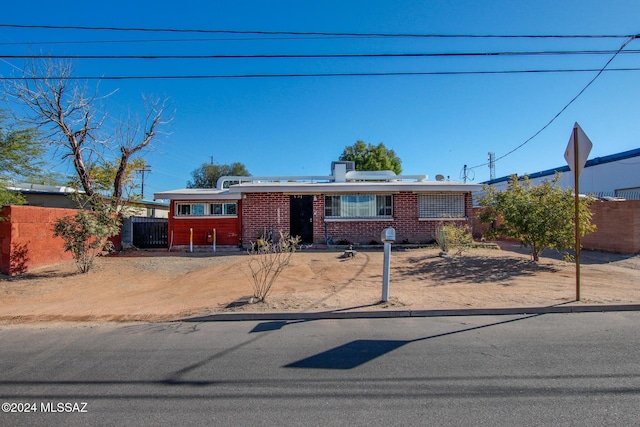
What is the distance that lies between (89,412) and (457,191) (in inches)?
590

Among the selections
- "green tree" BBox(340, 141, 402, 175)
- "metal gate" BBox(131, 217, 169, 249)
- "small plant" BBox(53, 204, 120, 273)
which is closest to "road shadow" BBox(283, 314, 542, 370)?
"small plant" BBox(53, 204, 120, 273)

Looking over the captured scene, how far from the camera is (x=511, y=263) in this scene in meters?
10.5

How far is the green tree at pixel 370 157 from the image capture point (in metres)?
37.5

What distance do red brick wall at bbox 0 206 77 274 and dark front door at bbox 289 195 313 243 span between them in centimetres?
827

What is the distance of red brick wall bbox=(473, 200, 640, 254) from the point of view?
12.3 m

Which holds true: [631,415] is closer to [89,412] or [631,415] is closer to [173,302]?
[89,412]

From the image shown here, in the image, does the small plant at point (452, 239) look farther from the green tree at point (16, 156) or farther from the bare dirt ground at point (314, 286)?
the green tree at point (16, 156)

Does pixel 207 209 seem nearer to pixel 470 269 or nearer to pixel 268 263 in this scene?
pixel 268 263

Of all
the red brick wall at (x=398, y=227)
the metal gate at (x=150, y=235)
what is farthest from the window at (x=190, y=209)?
the red brick wall at (x=398, y=227)

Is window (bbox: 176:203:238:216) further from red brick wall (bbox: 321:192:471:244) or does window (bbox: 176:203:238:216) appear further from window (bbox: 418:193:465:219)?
window (bbox: 418:193:465:219)

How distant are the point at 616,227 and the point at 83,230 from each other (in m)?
17.6

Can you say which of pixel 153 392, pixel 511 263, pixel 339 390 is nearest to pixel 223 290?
pixel 153 392

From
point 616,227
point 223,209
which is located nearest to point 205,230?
point 223,209

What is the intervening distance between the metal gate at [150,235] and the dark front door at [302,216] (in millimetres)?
6013
